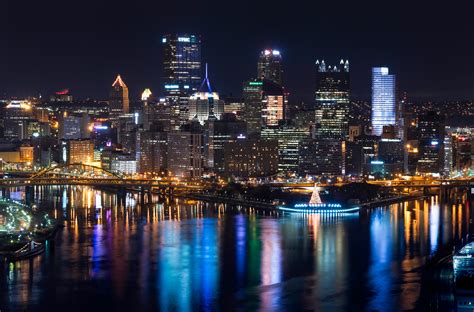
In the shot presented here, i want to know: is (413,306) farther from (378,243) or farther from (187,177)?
(187,177)

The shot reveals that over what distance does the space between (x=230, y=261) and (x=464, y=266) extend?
4.76 m

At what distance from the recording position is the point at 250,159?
48281 millimetres

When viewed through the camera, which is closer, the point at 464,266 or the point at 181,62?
the point at 464,266

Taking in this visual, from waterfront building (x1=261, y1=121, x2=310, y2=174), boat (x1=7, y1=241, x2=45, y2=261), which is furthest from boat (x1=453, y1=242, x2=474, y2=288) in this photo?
waterfront building (x1=261, y1=121, x2=310, y2=174)

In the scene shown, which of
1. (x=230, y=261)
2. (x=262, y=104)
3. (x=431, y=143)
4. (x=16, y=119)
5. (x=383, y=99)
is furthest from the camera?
(x=16, y=119)

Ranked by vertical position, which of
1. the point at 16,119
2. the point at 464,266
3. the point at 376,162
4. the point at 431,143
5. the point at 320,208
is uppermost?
the point at 16,119

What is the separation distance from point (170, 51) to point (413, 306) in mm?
46993

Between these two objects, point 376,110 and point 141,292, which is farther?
point 376,110

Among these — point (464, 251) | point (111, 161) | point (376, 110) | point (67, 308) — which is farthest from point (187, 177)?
point (67, 308)

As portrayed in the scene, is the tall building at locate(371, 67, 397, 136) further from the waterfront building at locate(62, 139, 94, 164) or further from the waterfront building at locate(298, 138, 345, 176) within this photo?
the waterfront building at locate(62, 139, 94, 164)

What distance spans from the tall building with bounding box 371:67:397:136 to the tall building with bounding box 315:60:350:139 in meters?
3.85

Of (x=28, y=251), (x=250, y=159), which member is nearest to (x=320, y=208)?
→ (x=28, y=251)

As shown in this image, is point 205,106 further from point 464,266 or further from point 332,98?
point 464,266

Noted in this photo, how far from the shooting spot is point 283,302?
1866 cm
